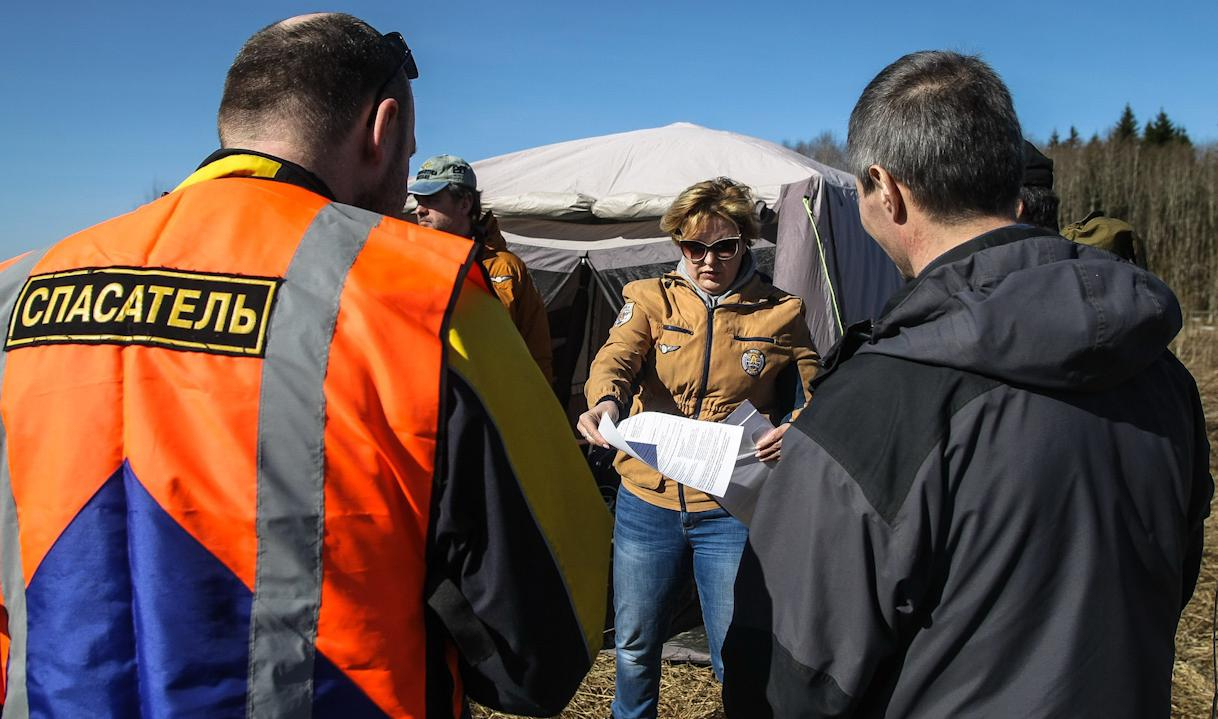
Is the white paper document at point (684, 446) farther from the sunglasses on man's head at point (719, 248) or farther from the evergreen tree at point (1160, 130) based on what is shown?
the evergreen tree at point (1160, 130)

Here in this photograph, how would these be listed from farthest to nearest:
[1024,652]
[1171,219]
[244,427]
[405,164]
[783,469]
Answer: [1171,219]
[405,164]
[783,469]
[1024,652]
[244,427]

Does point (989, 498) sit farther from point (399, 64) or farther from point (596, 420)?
point (596, 420)

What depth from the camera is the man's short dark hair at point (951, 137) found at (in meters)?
1.28

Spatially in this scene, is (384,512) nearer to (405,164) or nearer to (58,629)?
(58,629)

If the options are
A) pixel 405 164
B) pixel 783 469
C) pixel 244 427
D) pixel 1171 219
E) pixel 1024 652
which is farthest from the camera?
pixel 1171 219

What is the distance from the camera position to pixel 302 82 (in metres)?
1.22

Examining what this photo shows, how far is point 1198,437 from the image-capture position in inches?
54.4

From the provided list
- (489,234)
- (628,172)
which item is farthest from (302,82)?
(628,172)

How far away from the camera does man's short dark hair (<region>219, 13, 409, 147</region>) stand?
48.4 inches

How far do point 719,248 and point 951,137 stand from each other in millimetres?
1551

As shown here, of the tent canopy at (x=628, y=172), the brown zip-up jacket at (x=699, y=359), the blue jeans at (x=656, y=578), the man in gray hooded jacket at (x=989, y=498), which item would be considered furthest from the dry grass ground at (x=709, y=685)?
the tent canopy at (x=628, y=172)

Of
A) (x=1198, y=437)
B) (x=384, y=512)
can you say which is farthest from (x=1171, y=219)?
(x=384, y=512)

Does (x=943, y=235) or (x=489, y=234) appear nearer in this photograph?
(x=943, y=235)

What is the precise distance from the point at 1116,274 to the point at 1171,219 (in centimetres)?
1785
